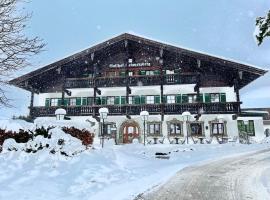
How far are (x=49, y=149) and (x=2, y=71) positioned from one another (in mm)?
2818

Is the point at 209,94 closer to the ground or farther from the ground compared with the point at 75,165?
farther from the ground

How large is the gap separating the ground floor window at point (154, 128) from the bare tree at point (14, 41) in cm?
1719

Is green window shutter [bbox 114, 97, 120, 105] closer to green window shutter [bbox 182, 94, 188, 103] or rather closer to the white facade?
the white facade

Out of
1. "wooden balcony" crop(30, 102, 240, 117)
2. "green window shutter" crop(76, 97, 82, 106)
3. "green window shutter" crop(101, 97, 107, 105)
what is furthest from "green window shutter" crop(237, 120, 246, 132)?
"green window shutter" crop(76, 97, 82, 106)

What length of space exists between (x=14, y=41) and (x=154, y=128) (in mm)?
17810

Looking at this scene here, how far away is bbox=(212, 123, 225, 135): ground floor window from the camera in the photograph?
23922 mm

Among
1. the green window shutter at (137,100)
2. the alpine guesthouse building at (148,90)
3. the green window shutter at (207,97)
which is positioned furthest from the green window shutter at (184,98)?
the green window shutter at (137,100)

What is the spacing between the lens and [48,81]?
90.4 feet

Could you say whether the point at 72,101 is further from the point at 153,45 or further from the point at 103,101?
the point at 153,45

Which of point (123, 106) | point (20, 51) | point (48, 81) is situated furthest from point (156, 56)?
point (20, 51)

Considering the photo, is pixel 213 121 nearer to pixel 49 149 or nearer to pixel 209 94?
pixel 209 94

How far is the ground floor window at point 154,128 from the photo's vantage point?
2464cm

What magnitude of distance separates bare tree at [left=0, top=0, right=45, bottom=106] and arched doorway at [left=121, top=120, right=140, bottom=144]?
16991 millimetres

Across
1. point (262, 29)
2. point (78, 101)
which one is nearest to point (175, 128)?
point (78, 101)
